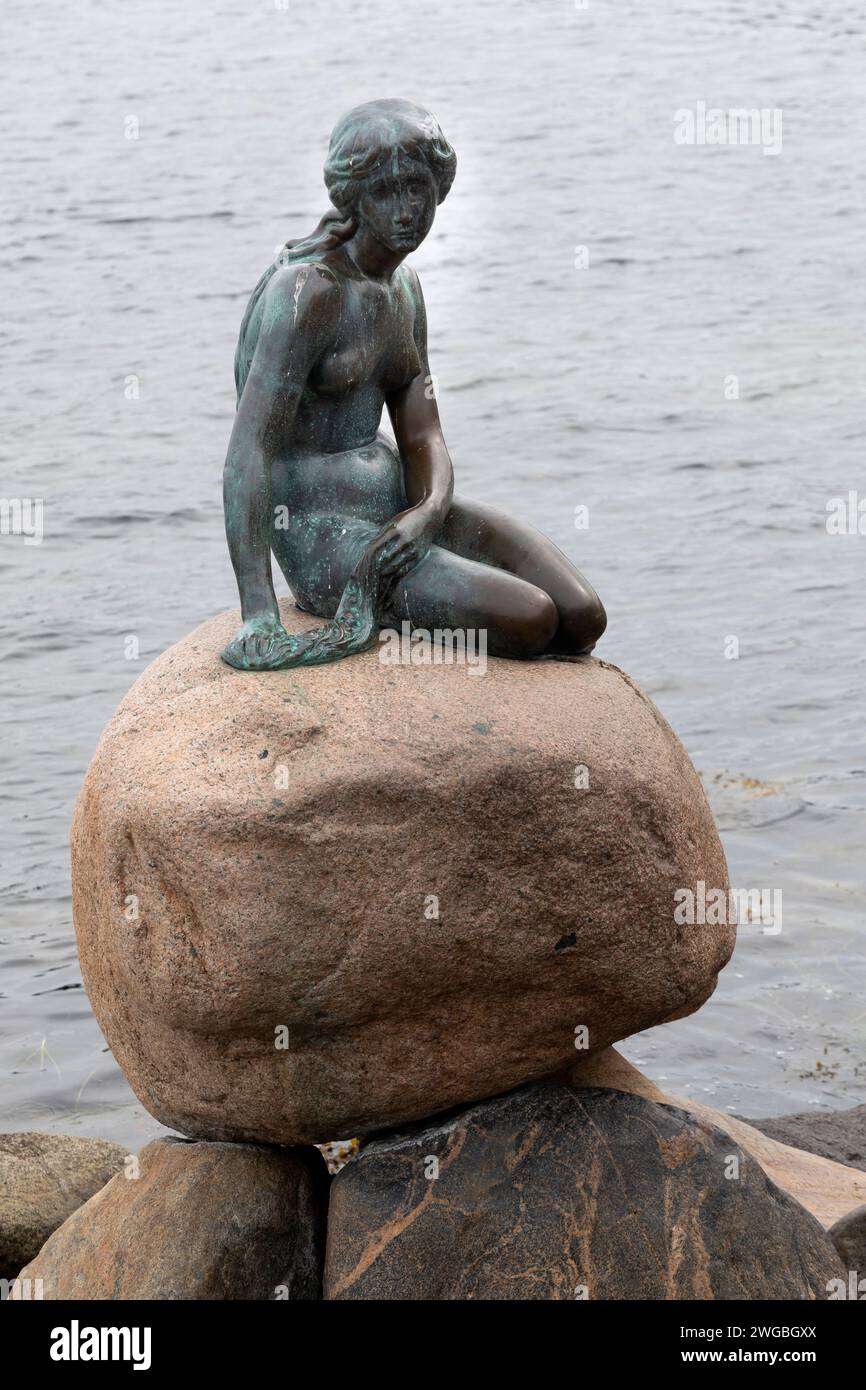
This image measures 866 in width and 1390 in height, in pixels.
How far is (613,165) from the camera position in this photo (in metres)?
20.2

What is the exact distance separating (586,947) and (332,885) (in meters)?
0.75

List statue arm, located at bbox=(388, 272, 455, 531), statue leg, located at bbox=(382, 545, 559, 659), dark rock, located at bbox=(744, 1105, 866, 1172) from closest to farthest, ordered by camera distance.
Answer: statue leg, located at bbox=(382, 545, 559, 659), statue arm, located at bbox=(388, 272, 455, 531), dark rock, located at bbox=(744, 1105, 866, 1172)

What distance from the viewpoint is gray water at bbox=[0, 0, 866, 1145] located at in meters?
8.97

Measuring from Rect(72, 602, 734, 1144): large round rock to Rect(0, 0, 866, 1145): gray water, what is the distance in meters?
2.31

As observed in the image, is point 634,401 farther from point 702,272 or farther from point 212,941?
point 212,941

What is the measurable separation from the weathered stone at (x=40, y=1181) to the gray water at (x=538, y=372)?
740 millimetres

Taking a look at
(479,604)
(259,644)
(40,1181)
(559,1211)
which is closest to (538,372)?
(40,1181)

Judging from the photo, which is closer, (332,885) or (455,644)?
(332,885)

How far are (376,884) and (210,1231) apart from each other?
49.2 inches

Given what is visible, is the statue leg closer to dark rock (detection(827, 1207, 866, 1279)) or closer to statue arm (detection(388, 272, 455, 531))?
statue arm (detection(388, 272, 455, 531))

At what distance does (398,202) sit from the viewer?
5.48 metres

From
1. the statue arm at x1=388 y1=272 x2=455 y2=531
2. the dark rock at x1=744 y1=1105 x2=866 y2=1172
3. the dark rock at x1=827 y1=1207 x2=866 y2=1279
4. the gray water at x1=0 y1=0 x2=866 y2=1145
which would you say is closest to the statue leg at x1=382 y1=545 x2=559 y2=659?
the statue arm at x1=388 y1=272 x2=455 y2=531

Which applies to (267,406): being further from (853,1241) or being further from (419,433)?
(853,1241)

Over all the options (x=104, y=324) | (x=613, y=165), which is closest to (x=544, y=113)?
(x=613, y=165)
